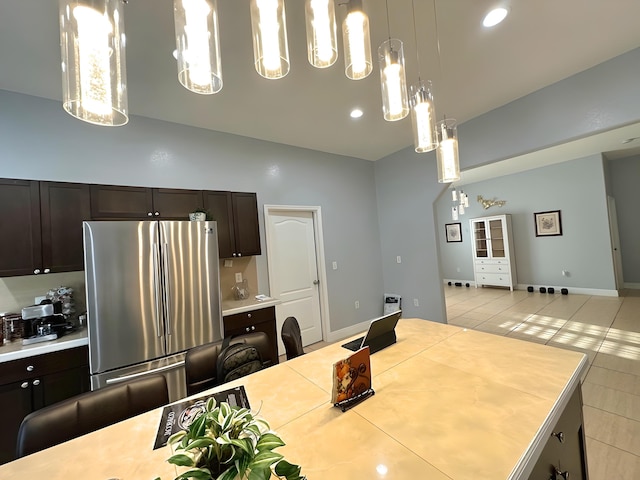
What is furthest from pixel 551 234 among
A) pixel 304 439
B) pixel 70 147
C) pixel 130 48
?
pixel 70 147

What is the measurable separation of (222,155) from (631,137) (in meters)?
6.58

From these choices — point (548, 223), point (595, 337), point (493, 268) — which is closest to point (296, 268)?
point (595, 337)

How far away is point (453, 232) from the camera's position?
25.8 ft

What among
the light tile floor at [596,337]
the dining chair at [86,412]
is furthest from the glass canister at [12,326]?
the light tile floor at [596,337]

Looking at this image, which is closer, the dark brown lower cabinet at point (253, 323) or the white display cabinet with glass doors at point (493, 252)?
the dark brown lower cabinet at point (253, 323)

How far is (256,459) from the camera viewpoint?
534 mm

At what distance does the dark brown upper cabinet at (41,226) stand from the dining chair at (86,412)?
1583 mm

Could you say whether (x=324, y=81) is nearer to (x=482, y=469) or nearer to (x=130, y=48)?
(x=130, y=48)

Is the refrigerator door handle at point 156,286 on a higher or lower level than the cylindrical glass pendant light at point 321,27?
lower

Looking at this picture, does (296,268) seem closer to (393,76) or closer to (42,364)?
(42,364)

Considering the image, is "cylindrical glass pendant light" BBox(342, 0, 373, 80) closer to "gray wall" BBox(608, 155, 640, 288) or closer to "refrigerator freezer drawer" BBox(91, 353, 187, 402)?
"refrigerator freezer drawer" BBox(91, 353, 187, 402)

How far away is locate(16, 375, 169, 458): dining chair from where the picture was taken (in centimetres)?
96

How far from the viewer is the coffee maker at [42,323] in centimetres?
205

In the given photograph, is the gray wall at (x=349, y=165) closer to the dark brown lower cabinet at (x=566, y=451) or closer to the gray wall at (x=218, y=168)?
the gray wall at (x=218, y=168)
